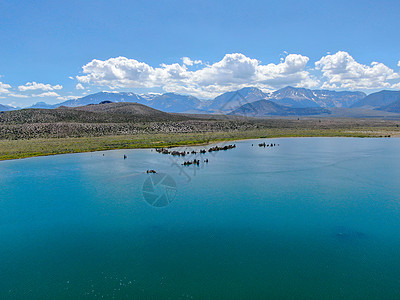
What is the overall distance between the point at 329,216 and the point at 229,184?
45.3 feet

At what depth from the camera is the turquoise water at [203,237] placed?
1608 centimetres

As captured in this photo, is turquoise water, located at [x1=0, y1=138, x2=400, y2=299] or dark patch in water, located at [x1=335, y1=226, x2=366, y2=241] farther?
dark patch in water, located at [x1=335, y1=226, x2=366, y2=241]

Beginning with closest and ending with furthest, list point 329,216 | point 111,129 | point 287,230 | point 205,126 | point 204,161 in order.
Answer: point 287,230 → point 329,216 → point 204,161 → point 111,129 → point 205,126

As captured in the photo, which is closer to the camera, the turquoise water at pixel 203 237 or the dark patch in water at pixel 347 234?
the turquoise water at pixel 203 237

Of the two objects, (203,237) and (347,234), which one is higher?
(203,237)

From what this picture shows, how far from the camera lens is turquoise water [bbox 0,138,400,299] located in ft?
52.7

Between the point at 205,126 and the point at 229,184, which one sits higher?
the point at 205,126

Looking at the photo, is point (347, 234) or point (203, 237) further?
point (347, 234)

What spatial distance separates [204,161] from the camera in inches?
2078

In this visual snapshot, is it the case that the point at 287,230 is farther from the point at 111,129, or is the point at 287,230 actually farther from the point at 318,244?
the point at 111,129

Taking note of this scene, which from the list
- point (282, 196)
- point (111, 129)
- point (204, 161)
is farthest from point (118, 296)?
point (111, 129)

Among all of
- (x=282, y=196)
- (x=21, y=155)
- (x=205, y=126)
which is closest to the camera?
(x=282, y=196)

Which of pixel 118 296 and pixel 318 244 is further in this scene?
pixel 318 244

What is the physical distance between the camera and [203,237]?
21.6 meters
